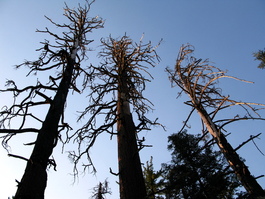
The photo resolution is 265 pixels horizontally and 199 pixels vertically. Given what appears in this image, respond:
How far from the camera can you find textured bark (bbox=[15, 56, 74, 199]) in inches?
89.8

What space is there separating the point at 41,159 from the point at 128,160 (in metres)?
1.65

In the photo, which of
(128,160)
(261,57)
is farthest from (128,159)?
(261,57)

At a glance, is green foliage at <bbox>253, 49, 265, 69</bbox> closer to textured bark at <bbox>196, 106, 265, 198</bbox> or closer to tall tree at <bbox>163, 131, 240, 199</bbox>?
tall tree at <bbox>163, 131, 240, 199</bbox>

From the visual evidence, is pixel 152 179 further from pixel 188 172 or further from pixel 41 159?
pixel 41 159

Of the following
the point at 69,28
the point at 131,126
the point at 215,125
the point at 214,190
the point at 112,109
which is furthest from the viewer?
the point at 69,28

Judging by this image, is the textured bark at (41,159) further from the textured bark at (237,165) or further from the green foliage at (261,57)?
the green foliage at (261,57)

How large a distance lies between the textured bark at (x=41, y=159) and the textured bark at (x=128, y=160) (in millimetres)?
1397

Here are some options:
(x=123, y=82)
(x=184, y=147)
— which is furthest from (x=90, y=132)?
(x=184, y=147)

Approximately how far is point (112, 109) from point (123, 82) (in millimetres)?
995

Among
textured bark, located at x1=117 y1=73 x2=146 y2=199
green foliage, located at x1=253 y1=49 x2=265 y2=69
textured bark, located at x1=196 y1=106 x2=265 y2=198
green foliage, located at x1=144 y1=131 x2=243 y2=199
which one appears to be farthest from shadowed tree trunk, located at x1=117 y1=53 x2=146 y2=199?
green foliage, located at x1=253 y1=49 x2=265 y2=69

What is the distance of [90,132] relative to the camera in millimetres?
4746

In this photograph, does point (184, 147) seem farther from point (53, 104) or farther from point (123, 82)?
point (53, 104)

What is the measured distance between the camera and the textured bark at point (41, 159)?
7.48 ft

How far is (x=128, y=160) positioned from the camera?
350 cm
